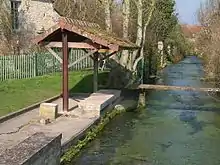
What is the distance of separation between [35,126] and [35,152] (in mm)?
5888

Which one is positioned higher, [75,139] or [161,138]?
[75,139]

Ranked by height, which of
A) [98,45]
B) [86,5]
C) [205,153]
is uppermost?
[86,5]

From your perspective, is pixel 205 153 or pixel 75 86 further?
pixel 75 86

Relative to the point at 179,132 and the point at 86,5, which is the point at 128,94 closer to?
the point at 179,132

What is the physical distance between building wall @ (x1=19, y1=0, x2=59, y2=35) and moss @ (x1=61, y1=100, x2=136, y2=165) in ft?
48.5

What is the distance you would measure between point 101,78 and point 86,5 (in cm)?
1042

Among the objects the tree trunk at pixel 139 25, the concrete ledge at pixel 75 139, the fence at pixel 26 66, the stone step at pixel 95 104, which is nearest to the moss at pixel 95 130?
the concrete ledge at pixel 75 139

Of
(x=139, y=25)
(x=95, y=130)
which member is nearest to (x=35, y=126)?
(x=95, y=130)

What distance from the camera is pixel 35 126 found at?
13.1 m

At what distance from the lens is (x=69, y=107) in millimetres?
16812

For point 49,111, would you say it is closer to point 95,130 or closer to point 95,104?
point 95,130

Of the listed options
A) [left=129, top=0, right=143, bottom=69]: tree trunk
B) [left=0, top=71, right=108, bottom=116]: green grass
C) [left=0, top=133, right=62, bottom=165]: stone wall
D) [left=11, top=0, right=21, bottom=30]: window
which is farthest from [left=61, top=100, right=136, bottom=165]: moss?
[left=11, top=0, right=21, bottom=30]: window

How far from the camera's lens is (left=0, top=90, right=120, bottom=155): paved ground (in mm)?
11742

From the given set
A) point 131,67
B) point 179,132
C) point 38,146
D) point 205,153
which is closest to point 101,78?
point 131,67
